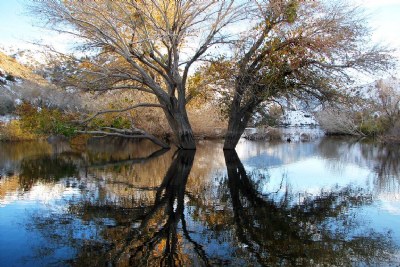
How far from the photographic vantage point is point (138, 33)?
57.6 ft

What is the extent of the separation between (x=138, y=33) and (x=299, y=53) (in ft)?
25.4

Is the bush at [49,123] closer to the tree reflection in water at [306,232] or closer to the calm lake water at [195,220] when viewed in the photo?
the calm lake water at [195,220]

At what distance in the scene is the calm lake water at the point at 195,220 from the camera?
4.48 metres

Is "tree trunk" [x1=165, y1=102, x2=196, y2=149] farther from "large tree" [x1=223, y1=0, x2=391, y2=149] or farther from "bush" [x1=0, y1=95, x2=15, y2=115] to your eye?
"bush" [x1=0, y1=95, x2=15, y2=115]

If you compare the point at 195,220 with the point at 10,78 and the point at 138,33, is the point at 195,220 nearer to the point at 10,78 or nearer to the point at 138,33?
the point at 138,33

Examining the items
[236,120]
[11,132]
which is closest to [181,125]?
[236,120]

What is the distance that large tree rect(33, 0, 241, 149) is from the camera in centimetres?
1623

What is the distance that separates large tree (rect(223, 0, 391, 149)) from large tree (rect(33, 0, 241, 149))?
1.59 m

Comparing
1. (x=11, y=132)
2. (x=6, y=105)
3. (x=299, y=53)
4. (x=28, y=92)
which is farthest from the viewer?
(x=6, y=105)

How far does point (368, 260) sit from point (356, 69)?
594 inches

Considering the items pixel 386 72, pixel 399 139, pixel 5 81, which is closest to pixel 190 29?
pixel 386 72

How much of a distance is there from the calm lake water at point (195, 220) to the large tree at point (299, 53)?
773 cm

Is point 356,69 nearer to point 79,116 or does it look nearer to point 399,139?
point 79,116

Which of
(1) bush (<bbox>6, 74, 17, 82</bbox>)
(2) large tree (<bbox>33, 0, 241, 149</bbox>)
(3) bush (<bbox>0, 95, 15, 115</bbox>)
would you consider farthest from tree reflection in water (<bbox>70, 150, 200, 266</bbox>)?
(1) bush (<bbox>6, 74, 17, 82</bbox>)
